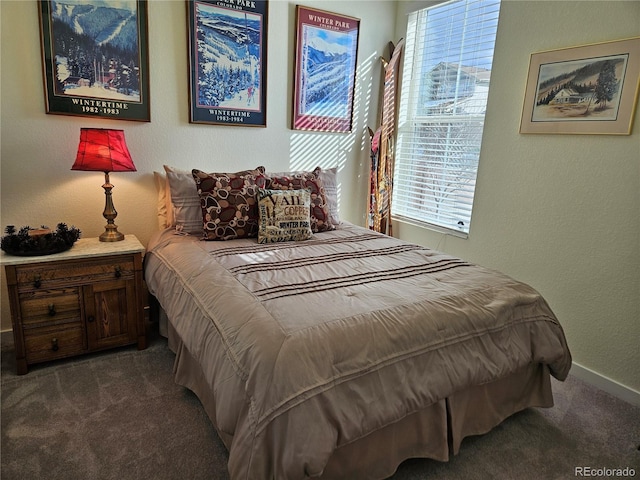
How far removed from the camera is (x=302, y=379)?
1210 mm

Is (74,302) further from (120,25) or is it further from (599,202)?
(599,202)

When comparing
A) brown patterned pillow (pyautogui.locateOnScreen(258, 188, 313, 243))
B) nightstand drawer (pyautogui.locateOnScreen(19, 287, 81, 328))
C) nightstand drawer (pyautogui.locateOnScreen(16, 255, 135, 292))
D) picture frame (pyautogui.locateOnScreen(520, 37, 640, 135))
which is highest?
picture frame (pyautogui.locateOnScreen(520, 37, 640, 135))

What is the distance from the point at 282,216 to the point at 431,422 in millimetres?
1382

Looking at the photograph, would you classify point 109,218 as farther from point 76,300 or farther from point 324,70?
point 324,70

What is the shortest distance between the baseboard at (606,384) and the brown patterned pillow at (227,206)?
6.96 feet

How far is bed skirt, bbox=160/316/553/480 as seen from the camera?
4.65 feet

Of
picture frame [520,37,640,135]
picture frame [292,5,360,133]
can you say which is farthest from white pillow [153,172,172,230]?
picture frame [520,37,640,135]

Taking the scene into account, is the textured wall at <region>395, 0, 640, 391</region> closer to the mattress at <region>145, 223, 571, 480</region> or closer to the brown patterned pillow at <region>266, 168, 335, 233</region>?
the mattress at <region>145, 223, 571, 480</region>

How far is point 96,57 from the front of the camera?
7.77 ft

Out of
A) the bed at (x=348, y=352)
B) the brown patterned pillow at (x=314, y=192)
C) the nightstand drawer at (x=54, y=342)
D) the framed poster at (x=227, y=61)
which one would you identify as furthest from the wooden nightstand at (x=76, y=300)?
the framed poster at (x=227, y=61)

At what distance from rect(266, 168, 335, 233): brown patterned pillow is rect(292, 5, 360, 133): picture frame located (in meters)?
0.65

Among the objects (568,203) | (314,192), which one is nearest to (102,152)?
(314,192)

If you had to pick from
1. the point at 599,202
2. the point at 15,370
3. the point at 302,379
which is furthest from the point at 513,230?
the point at 15,370

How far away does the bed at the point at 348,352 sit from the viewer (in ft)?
3.96
